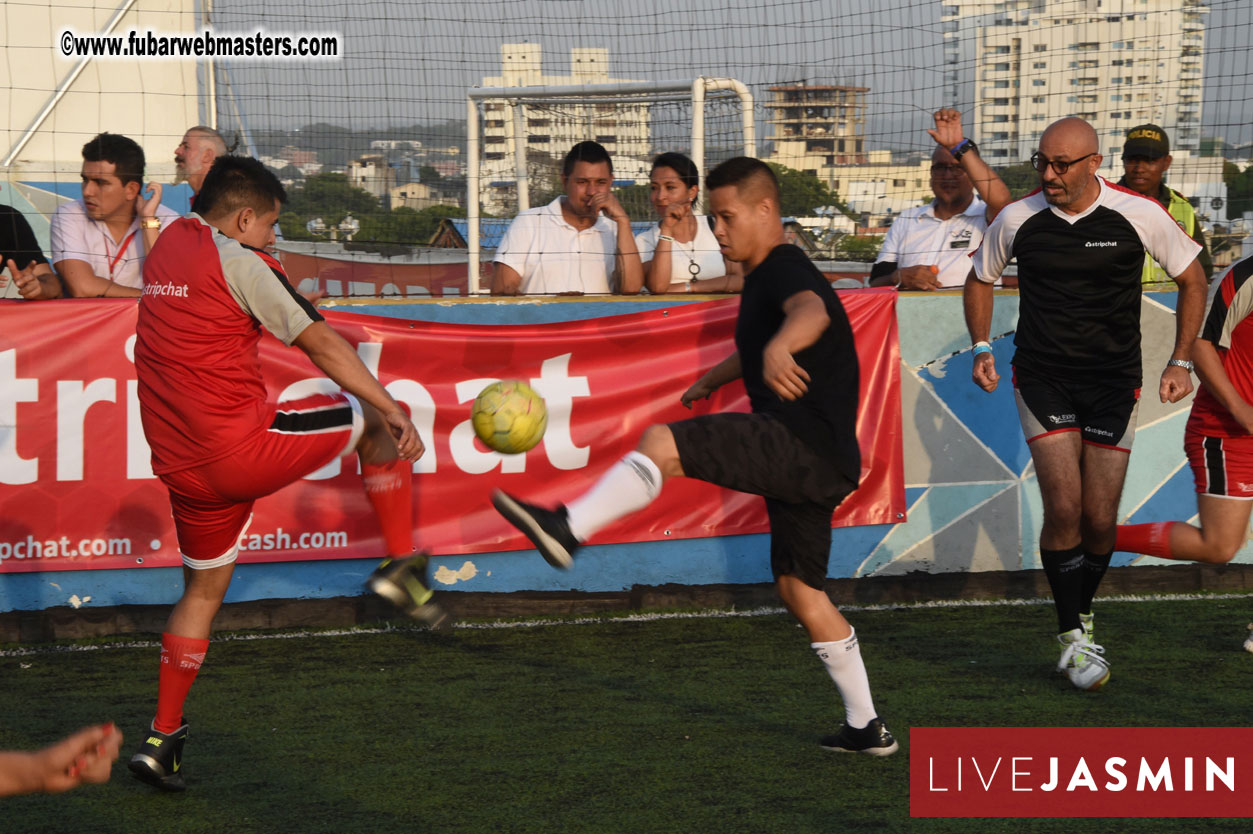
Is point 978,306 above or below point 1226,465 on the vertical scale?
above

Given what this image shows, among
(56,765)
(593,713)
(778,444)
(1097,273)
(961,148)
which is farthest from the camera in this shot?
(961,148)

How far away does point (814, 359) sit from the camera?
4738 mm

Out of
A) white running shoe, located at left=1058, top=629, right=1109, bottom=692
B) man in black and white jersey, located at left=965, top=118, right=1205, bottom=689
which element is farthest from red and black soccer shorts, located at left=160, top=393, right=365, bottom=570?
white running shoe, located at left=1058, top=629, right=1109, bottom=692

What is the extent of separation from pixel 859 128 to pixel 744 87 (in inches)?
29.5

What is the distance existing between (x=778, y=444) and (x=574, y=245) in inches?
145

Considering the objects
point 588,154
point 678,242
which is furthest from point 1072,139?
point 588,154

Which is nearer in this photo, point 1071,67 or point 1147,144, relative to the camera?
point 1147,144

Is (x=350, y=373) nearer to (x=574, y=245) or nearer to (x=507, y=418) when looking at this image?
(x=507, y=418)

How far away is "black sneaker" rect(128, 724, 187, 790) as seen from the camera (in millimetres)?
4699

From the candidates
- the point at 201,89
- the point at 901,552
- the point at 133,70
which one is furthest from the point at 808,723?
the point at 133,70

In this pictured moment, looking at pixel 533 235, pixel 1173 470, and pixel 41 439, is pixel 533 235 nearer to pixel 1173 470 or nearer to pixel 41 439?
pixel 41 439

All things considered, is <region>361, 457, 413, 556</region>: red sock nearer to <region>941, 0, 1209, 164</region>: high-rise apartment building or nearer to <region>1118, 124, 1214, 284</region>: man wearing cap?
<region>941, 0, 1209, 164</region>: high-rise apartment building

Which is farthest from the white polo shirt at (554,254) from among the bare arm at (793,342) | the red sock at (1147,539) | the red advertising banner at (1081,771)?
the red advertising banner at (1081,771)

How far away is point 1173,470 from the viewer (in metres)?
8.21
